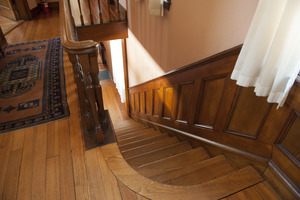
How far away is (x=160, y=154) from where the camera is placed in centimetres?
230

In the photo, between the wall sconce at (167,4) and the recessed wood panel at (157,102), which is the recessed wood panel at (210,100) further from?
the wall sconce at (167,4)

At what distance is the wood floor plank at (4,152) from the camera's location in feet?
5.14

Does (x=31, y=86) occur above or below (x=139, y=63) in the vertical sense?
above

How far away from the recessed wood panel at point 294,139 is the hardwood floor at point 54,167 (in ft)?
3.55

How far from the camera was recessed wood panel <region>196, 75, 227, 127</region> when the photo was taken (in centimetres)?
175

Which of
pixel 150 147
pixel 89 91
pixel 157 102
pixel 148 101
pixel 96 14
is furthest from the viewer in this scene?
pixel 96 14

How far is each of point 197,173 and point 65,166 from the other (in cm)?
111

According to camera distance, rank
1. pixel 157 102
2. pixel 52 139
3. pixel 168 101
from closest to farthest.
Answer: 1. pixel 52 139
2. pixel 168 101
3. pixel 157 102

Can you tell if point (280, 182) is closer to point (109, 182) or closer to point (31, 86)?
point (109, 182)

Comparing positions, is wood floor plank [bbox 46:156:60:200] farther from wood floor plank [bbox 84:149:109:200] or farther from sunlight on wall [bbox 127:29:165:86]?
sunlight on wall [bbox 127:29:165:86]

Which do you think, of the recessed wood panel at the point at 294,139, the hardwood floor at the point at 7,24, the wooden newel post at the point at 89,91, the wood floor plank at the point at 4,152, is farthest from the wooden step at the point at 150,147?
the hardwood floor at the point at 7,24

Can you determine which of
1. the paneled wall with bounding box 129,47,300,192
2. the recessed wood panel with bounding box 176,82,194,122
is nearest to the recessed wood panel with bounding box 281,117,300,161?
the paneled wall with bounding box 129,47,300,192

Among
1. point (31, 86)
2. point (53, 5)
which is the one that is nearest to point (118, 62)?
point (53, 5)

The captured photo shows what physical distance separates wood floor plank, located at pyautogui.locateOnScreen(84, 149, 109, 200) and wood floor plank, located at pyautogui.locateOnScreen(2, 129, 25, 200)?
0.54 meters
